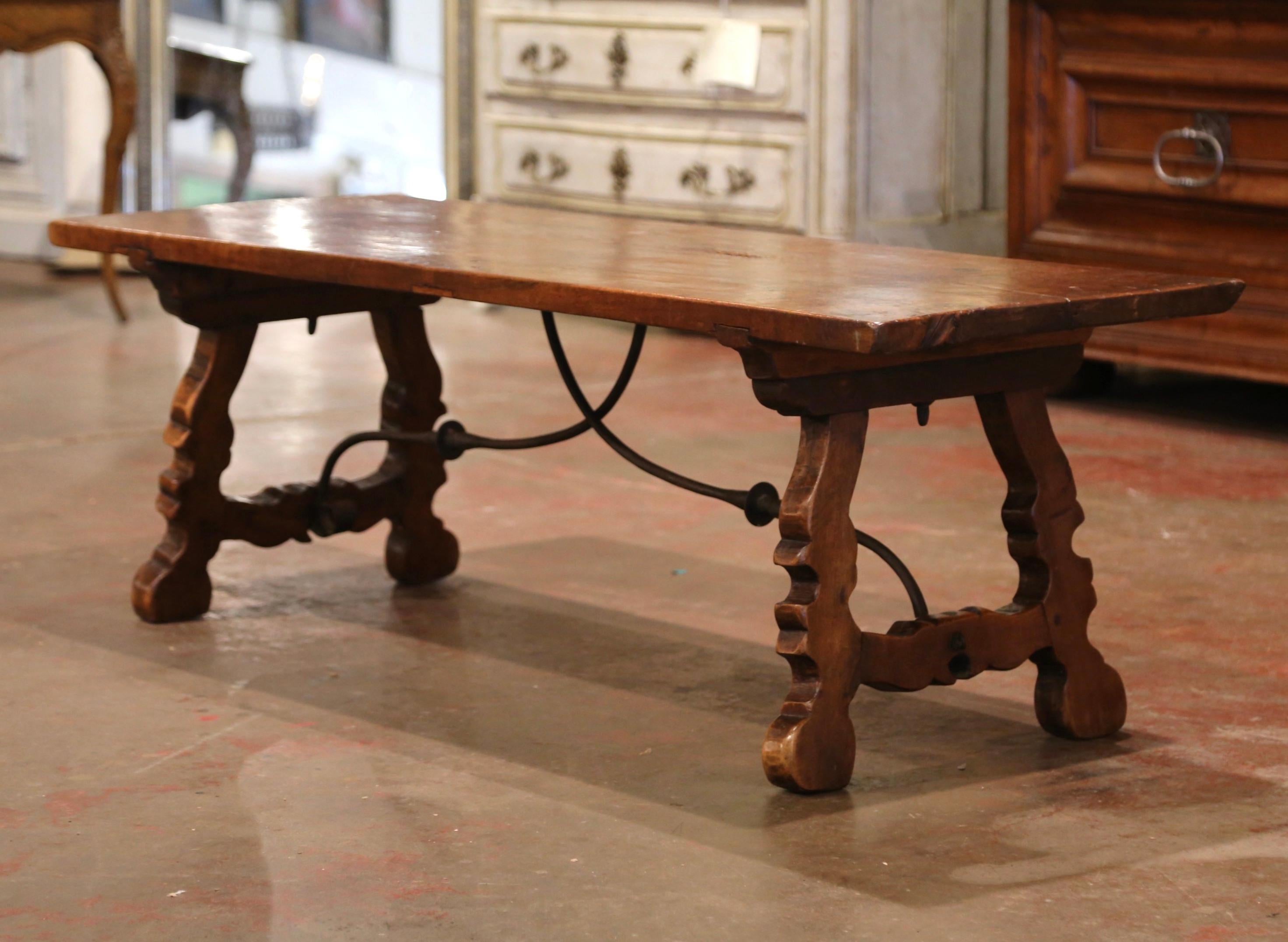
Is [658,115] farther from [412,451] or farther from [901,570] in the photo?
[901,570]

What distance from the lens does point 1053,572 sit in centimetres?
215

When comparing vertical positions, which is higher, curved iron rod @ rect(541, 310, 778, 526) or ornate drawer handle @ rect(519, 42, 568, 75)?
ornate drawer handle @ rect(519, 42, 568, 75)

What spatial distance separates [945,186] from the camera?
532 cm

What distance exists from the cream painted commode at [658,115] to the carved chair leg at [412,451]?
91.2 inches

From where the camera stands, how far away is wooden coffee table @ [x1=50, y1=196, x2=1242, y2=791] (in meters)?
1.91

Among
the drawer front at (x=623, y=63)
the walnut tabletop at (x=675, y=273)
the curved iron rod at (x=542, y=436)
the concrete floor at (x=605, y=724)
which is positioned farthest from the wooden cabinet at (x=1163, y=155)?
the curved iron rod at (x=542, y=436)

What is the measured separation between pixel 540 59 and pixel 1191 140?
2.11 m

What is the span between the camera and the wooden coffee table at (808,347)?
6.27 feet

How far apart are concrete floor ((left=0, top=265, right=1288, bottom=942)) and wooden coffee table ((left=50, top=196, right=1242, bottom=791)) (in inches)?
4.1

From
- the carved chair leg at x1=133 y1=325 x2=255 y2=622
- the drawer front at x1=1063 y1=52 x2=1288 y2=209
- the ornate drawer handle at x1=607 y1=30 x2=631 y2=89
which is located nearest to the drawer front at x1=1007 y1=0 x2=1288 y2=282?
the drawer front at x1=1063 y1=52 x2=1288 y2=209

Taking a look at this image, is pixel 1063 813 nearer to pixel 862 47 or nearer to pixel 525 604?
pixel 525 604

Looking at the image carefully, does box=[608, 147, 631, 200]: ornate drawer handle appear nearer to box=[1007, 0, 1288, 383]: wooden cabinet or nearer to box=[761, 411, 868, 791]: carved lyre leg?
box=[1007, 0, 1288, 383]: wooden cabinet

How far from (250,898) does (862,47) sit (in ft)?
12.1

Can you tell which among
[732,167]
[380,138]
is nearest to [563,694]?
[732,167]
